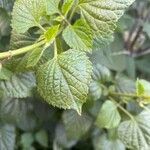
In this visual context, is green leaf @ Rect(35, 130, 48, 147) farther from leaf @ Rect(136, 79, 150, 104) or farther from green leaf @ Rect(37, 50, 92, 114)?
green leaf @ Rect(37, 50, 92, 114)

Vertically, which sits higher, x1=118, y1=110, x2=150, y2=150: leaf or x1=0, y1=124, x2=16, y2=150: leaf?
x1=118, y1=110, x2=150, y2=150: leaf

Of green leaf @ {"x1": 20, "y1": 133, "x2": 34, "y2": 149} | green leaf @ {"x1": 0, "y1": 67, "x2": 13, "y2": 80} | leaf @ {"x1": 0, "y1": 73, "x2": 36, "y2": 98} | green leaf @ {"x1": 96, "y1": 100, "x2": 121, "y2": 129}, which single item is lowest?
green leaf @ {"x1": 20, "y1": 133, "x2": 34, "y2": 149}

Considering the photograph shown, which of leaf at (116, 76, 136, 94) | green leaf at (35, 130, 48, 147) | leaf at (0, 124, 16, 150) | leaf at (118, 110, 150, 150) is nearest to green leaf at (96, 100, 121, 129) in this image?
leaf at (118, 110, 150, 150)

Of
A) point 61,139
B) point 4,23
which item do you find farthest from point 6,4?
point 61,139

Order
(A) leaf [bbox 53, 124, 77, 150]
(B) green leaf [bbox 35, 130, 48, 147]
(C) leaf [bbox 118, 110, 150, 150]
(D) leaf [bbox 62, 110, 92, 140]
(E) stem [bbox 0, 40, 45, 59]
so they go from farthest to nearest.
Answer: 1. (B) green leaf [bbox 35, 130, 48, 147]
2. (A) leaf [bbox 53, 124, 77, 150]
3. (D) leaf [bbox 62, 110, 92, 140]
4. (C) leaf [bbox 118, 110, 150, 150]
5. (E) stem [bbox 0, 40, 45, 59]

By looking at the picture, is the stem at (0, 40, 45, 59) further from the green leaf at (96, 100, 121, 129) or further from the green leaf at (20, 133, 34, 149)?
the green leaf at (20, 133, 34, 149)

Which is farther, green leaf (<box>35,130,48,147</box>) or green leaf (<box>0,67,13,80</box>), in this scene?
green leaf (<box>35,130,48,147</box>)

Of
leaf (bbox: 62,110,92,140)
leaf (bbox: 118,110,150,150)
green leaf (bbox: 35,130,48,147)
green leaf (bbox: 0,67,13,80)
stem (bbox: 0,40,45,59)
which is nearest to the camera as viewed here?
stem (bbox: 0,40,45,59)
